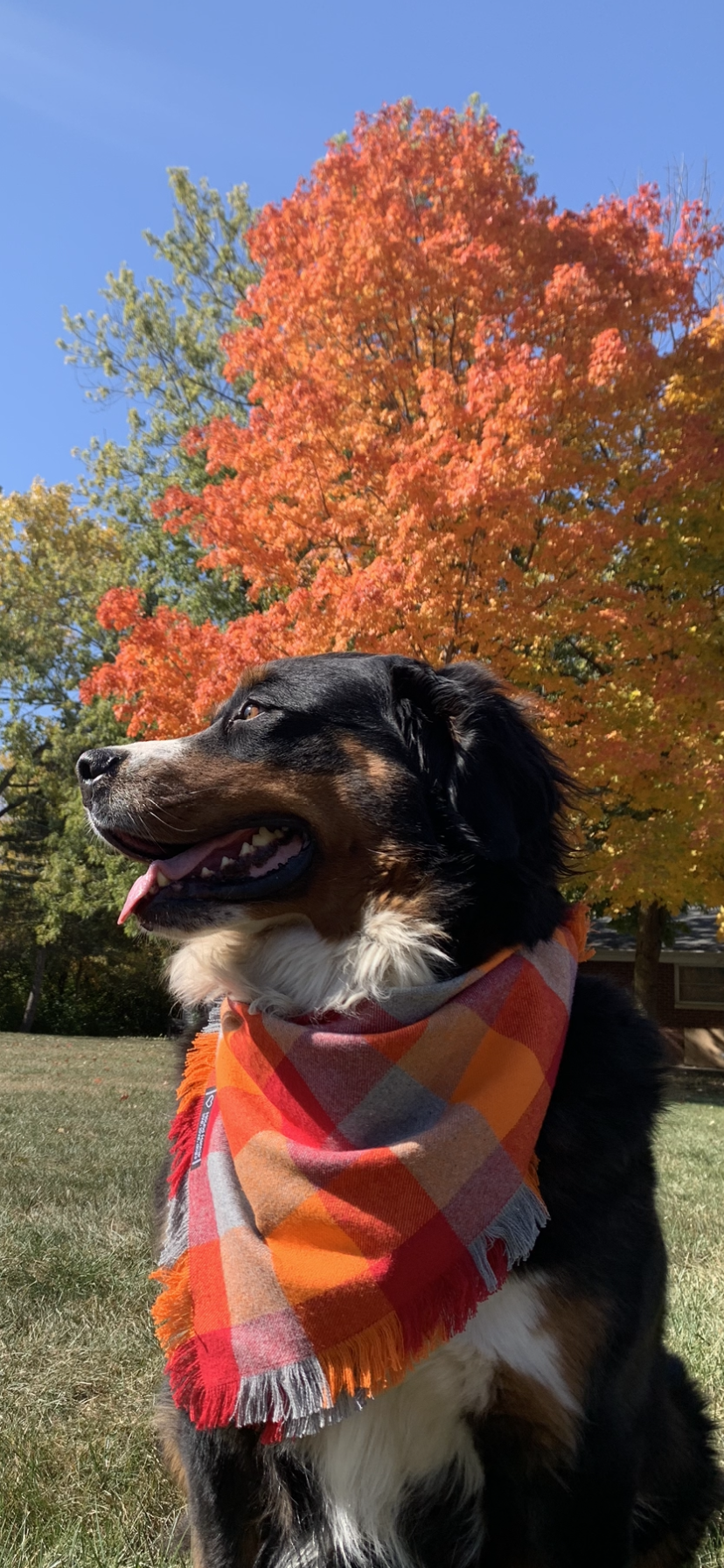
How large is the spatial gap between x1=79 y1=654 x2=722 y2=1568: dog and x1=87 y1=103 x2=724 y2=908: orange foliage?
7248mm

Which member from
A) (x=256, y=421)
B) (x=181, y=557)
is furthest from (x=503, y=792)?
(x=181, y=557)

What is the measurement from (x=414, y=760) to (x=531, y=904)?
0.48 m

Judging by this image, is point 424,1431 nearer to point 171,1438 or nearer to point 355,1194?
point 355,1194

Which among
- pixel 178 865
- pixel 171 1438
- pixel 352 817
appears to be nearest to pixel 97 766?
pixel 178 865

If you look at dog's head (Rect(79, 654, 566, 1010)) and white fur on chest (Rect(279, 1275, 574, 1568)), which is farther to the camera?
dog's head (Rect(79, 654, 566, 1010))

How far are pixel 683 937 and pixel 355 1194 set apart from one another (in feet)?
88.3

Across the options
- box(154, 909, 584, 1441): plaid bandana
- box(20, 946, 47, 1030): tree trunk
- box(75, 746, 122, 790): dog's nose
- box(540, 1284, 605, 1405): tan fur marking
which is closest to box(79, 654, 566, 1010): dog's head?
box(75, 746, 122, 790): dog's nose

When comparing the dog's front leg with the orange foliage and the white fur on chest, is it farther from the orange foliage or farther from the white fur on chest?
the orange foliage

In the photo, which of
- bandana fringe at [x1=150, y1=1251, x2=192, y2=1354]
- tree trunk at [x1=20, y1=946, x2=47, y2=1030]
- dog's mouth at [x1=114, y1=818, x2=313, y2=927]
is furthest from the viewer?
tree trunk at [x1=20, y1=946, x2=47, y2=1030]

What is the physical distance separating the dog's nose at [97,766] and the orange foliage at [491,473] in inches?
295

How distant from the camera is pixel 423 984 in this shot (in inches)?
96.2

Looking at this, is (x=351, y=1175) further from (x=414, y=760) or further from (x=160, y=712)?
(x=160, y=712)

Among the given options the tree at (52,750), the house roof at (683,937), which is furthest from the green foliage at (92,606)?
the house roof at (683,937)

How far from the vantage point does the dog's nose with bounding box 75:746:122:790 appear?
264 cm
